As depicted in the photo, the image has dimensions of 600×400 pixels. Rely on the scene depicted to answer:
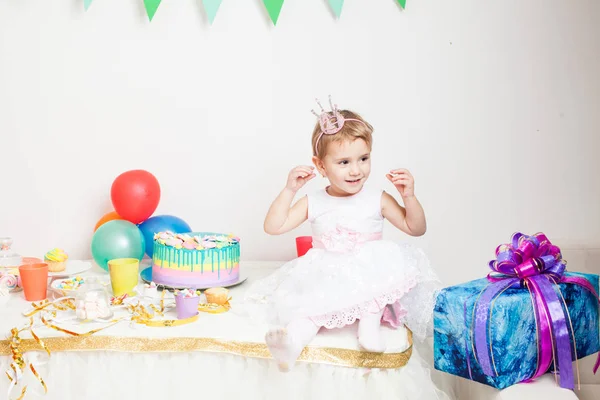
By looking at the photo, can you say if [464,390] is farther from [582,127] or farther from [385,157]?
[582,127]

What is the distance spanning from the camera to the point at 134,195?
6.58 ft

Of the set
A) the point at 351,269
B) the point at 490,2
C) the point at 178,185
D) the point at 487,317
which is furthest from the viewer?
the point at 178,185

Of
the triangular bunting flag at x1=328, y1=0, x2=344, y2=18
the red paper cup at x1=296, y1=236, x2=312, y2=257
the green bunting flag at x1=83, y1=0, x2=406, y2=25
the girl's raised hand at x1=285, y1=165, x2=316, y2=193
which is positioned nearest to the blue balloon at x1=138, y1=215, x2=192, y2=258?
the red paper cup at x1=296, y1=236, x2=312, y2=257

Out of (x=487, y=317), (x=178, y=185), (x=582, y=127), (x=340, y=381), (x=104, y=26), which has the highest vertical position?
(x=104, y=26)

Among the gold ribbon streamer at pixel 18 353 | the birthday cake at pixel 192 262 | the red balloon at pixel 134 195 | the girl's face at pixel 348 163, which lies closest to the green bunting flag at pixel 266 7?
the red balloon at pixel 134 195

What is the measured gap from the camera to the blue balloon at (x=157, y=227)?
207cm

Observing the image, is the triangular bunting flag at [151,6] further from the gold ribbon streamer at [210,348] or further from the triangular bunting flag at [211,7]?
the gold ribbon streamer at [210,348]

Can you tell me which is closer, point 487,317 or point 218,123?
point 487,317

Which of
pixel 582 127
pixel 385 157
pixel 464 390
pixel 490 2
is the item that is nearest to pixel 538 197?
pixel 582 127

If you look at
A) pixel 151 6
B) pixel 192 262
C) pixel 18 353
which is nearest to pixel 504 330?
pixel 192 262

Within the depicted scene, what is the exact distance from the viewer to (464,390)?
164 cm

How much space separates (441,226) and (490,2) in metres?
0.88

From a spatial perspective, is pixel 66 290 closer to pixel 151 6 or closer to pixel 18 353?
pixel 18 353

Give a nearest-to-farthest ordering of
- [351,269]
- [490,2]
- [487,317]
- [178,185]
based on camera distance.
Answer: [487,317], [351,269], [490,2], [178,185]
